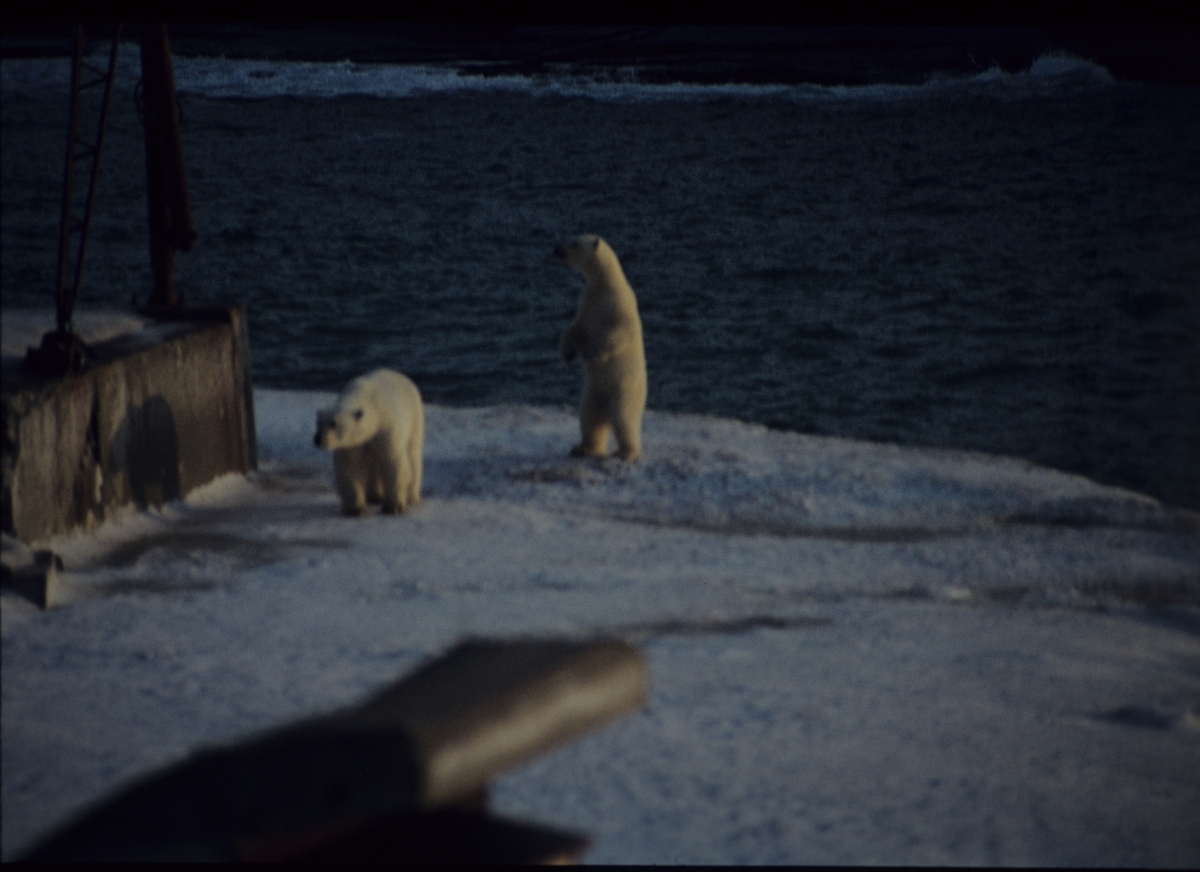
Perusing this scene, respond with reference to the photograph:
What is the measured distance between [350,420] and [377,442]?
0.38 m

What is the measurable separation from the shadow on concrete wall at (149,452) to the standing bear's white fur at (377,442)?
2.74ft

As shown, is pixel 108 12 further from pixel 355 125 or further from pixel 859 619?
pixel 355 125

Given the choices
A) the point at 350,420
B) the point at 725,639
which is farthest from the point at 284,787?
the point at 350,420

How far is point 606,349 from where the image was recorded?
6.86m

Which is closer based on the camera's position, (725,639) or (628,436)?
(725,639)

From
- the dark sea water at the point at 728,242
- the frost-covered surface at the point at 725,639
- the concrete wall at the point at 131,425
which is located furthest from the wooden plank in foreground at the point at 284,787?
the dark sea water at the point at 728,242

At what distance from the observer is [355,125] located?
128 ft

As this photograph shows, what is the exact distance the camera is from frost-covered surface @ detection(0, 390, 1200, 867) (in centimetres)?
263

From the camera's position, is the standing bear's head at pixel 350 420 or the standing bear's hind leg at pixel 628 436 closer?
the standing bear's head at pixel 350 420

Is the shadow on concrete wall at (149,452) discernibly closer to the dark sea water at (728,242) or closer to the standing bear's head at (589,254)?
the dark sea water at (728,242)

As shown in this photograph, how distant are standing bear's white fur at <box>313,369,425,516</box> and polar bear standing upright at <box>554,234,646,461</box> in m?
1.25

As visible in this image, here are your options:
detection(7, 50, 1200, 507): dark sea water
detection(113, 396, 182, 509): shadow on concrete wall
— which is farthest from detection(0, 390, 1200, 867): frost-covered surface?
detection(7, 50, 1200, 507): dark sea water

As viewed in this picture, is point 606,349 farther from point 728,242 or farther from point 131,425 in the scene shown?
point 728,242

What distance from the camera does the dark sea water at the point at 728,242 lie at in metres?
13.1
